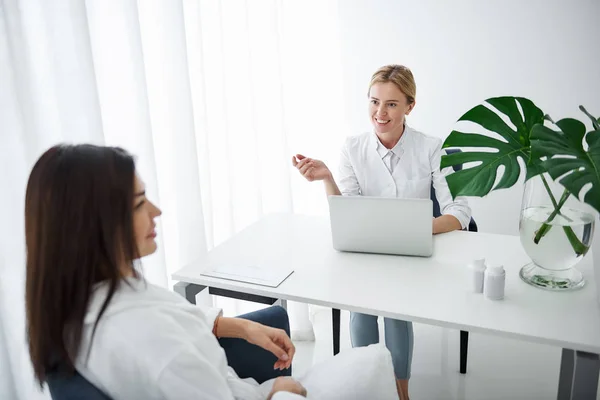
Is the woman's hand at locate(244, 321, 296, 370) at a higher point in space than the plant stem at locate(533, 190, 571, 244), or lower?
lower

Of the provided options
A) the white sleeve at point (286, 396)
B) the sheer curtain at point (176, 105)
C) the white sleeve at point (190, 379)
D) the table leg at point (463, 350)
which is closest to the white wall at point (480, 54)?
the sheer curtain at point (176, 105)

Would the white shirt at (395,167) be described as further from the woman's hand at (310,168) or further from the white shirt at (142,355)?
the white shirt at (142,355)

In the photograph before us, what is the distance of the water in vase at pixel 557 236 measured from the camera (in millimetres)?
1462

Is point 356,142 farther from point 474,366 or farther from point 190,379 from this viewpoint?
point 190,379

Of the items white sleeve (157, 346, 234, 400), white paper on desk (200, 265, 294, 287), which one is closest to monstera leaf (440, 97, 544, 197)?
white paper on desk (200, 265, 294, 287)

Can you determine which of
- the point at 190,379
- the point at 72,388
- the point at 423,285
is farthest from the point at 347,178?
the point at 72,388

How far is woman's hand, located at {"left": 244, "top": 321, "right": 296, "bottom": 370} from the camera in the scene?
1.45 meters

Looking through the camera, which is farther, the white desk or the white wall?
the white wall

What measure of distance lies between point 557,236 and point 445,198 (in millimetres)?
781

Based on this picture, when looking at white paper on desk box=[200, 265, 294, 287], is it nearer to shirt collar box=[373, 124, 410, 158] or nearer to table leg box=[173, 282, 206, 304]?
table leg box=[173, 282, 206, 304]

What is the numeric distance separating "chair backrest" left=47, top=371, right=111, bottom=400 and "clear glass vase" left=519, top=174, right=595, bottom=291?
1187 mm

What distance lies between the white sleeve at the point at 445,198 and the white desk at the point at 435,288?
11 centimetres

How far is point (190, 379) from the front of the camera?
1.07 meters

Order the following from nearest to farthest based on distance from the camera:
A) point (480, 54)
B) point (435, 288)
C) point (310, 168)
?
point (435, 288) → point (310, 168) → point (480, 54)
